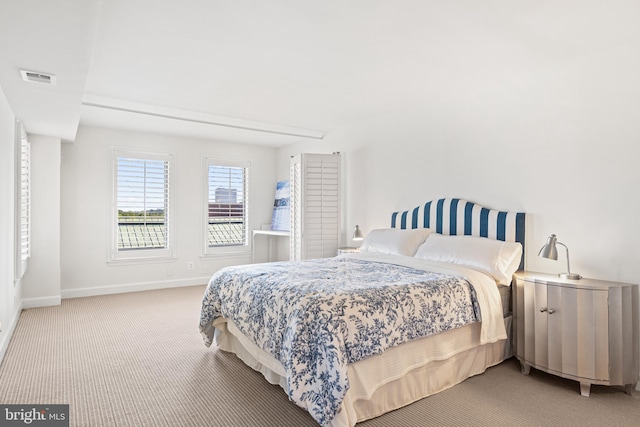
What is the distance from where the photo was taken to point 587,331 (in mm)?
2457

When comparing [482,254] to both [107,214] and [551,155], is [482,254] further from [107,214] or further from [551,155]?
[107,214]

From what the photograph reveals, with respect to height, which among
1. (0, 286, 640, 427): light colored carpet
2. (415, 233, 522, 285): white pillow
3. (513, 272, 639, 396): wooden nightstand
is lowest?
(0, 286, 640, 427): light colored carpet

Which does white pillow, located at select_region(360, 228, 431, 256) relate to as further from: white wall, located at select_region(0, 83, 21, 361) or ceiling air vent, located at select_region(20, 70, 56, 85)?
white wall, located at select_region(0, 83, 21, 361)

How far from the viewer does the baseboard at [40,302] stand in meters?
4.47

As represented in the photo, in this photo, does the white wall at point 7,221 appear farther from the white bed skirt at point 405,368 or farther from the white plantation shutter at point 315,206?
the white plantation shutter at point 315,206

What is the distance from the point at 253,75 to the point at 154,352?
2568mm

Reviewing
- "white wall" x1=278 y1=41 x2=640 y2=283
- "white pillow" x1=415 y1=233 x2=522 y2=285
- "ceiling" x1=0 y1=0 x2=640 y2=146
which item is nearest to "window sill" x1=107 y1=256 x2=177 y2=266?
"ceiling" x1=0 y1=0 x2=640 y2=146

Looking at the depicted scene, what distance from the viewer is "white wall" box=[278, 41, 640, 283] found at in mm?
2650

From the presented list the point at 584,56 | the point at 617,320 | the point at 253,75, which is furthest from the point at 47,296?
the point at 584,56

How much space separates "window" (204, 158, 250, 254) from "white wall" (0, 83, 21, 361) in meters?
2.78

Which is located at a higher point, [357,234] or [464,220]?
[464,220]

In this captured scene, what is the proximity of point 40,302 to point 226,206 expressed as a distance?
2.83 meters

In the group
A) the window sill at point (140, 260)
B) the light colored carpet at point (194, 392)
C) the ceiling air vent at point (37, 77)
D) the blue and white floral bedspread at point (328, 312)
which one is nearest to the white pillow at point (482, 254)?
the blue and white floral bedspread at point (328, 312)

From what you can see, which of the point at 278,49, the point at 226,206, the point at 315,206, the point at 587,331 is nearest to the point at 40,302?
the point at 226,206
